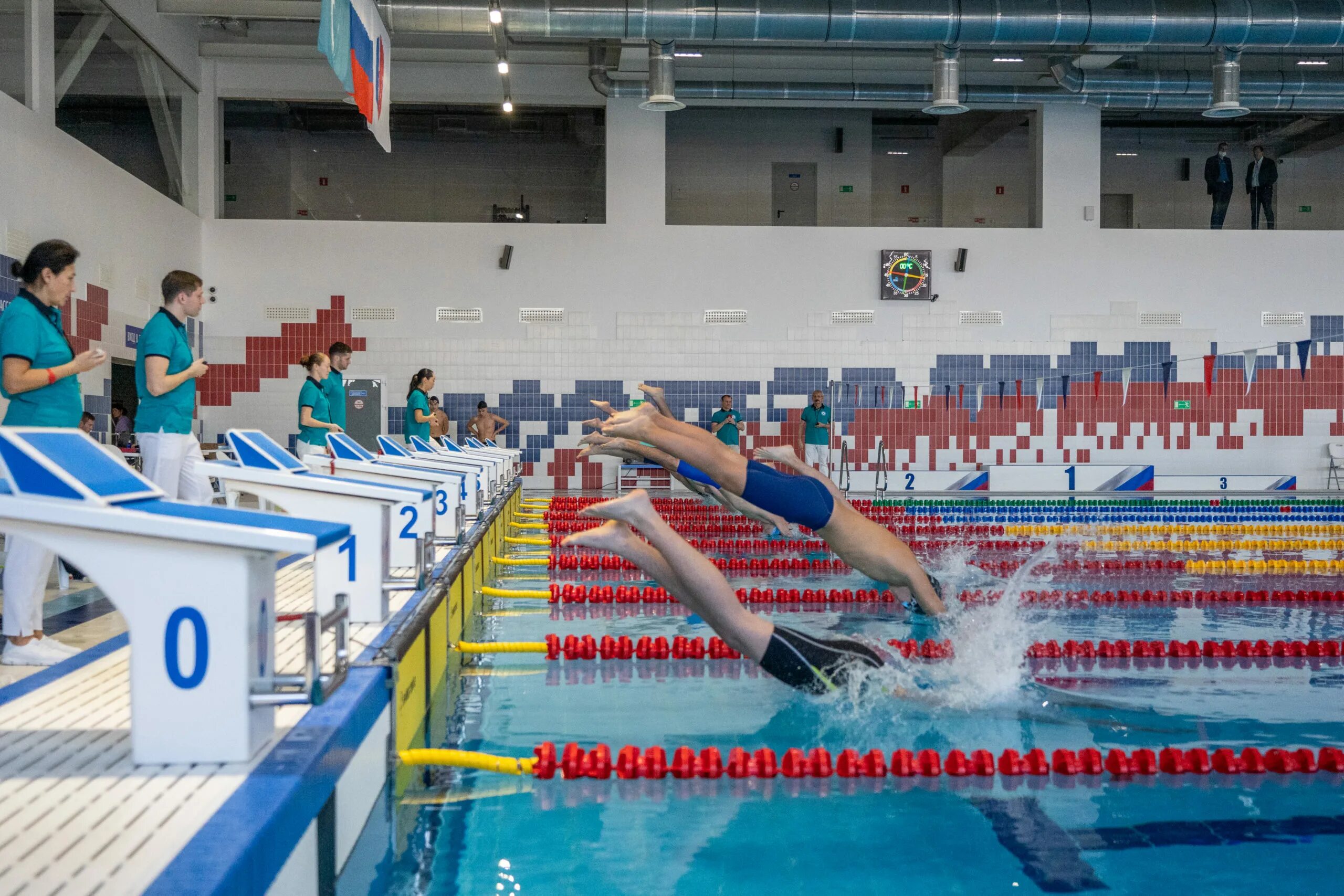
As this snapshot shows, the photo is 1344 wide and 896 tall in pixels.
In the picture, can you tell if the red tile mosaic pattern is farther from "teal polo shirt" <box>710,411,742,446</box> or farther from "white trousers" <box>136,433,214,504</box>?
"white trousers" <box>136,433,214,504</box>

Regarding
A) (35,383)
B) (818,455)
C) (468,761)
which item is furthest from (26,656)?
(818,455)

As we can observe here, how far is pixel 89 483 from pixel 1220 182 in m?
17.6

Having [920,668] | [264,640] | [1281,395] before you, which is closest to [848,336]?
[1281,395]

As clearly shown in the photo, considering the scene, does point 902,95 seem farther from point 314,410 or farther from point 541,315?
point 314,410

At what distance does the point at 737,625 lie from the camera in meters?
3.31

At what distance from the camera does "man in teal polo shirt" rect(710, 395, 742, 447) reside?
1466 cm

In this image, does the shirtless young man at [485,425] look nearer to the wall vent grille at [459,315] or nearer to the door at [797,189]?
the wall vent grille at [459,315]

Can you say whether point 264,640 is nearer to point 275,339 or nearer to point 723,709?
point 723,709

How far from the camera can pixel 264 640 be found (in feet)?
6.77

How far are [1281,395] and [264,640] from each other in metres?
16.5

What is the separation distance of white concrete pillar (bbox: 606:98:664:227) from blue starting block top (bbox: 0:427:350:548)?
13487mm

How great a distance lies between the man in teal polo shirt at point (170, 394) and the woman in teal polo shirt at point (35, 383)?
1.71 feet

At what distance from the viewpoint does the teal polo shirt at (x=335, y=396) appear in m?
7.74

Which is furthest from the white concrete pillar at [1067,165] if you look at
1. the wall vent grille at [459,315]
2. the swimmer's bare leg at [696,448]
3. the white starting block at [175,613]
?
the white starting block at [175,613]
